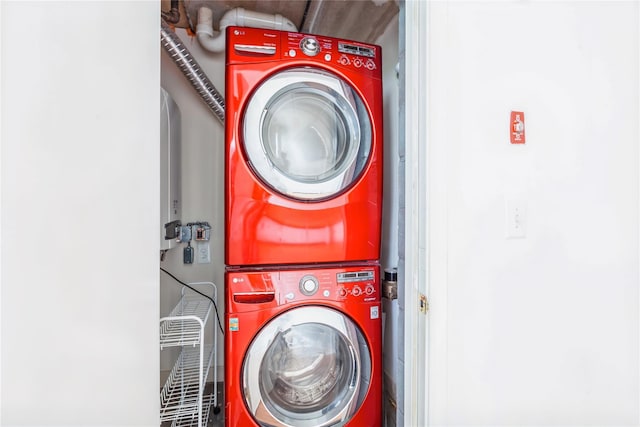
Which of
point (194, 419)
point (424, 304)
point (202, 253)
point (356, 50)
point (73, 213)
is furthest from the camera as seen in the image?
point (202, 253)

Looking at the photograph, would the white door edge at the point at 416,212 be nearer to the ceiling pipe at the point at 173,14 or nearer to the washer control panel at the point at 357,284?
the washer control panel at the point at 357,284

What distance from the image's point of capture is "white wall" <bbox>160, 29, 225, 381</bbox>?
78.3 inches

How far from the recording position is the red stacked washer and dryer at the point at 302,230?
49.4 inches

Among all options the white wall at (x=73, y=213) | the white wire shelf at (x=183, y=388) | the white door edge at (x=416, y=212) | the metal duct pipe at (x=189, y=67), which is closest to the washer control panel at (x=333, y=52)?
the white door edge at (x=416, y=212)

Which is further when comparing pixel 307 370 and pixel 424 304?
pixel 307 370

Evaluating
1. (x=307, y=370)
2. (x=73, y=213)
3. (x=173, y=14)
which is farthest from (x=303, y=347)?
(x=173, y=14)

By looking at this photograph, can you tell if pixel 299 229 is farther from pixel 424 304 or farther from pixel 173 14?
pixel 173 14

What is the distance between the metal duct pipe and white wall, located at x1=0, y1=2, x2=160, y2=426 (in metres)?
0.78

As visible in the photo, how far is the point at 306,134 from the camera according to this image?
140 cm
